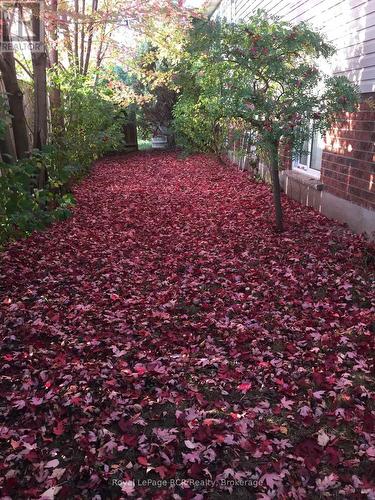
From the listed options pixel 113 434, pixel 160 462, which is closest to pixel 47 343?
pixel 113 434

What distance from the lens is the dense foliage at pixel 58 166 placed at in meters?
5.01

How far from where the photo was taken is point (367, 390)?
→ 10.1ft

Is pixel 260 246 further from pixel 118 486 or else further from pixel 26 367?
pixel 118 486

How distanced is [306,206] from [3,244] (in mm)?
5063

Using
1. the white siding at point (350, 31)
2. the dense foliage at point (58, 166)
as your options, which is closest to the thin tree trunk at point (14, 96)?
the dense foliage at point (58, 166)

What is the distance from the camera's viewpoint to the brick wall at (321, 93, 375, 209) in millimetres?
5762

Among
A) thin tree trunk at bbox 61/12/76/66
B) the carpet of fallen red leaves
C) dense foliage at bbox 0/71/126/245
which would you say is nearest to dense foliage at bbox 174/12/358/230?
the carpet of fallen red leaves

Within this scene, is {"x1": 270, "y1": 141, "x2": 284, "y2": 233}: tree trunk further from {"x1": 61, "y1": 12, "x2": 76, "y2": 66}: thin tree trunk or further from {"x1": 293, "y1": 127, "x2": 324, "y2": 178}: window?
{"x1": 61, "y1": 12, "x2": 76, "y2": 66}: thin tree trunk

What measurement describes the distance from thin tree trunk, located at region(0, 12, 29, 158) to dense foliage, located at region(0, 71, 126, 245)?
550 mm

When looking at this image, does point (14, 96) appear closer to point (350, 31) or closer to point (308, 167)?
point (350, 31)

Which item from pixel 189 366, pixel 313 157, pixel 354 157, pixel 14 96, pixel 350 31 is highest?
pixel 350 31

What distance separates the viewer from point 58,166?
833 cm

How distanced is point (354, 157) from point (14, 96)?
212 inches

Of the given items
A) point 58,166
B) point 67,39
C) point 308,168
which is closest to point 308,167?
point 308,168
